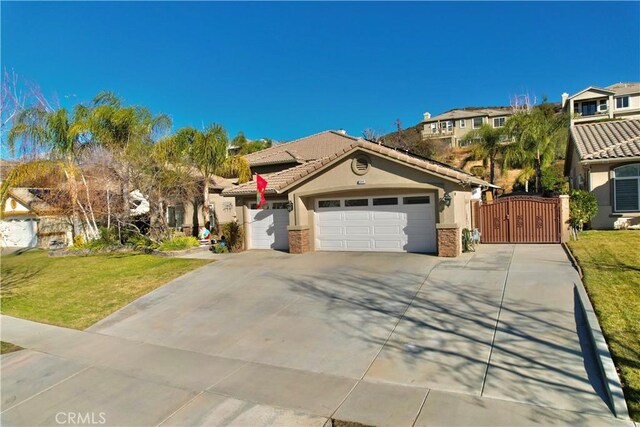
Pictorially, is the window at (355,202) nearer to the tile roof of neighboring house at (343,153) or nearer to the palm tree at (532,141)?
the tile roof of neighboring house at (343,153)

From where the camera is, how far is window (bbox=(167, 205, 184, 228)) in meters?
24.8

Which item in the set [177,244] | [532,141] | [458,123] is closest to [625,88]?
[458,123]

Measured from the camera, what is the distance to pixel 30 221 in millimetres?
27922

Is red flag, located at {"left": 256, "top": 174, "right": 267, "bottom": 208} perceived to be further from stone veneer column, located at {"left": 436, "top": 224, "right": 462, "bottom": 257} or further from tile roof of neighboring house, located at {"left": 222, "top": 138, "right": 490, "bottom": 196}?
stone veneer column, located at {"left": 436, "top": 224, "right": 462, "bottom": 257}

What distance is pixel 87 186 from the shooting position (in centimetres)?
2111

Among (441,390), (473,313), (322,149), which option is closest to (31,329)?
(441,390)

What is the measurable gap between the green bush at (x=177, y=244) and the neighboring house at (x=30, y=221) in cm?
1216

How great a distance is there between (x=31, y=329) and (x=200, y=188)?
14298mm

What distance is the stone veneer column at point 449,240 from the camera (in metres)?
12.6

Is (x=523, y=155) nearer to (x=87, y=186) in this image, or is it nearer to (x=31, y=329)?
(x=87, y=186)

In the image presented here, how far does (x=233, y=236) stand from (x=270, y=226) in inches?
64.0

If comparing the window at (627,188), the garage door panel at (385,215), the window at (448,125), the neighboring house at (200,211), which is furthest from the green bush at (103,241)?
the window at (448,125)

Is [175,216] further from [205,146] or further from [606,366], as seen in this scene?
[606,366]

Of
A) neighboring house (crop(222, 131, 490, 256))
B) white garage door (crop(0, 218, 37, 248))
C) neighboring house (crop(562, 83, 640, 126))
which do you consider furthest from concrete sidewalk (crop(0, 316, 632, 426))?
neighboring house (crop(562, 83, 640, 126))
